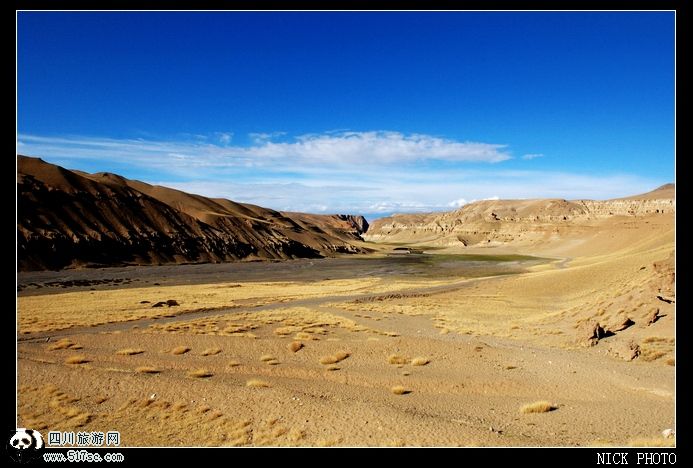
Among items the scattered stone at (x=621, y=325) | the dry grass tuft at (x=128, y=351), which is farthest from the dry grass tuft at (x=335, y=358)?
the scattered stone at (x=621, y=325)

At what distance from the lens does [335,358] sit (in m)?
20.0

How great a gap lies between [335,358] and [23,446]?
41.6ft

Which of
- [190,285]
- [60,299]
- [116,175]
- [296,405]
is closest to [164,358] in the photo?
[296,405]

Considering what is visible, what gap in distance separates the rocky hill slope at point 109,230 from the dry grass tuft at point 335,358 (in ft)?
255

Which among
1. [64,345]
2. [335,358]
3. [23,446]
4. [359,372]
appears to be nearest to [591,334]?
[359,372]

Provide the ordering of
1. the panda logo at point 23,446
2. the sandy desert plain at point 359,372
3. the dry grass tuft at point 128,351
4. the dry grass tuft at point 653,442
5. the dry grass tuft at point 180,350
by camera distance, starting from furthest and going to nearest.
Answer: the dry grass tuft at point 180,350 < the dry grass tuft at point 128,351 < the sandy desert plain at point 359,372 < the dry grass tuft at point 653,442 < the panda logo at point 23,446

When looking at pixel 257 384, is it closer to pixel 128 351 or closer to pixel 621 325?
pixel 128 351

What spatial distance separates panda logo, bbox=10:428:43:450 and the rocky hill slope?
80.5 m

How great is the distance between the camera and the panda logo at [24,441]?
9.72 m

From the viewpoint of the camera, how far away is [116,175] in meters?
163

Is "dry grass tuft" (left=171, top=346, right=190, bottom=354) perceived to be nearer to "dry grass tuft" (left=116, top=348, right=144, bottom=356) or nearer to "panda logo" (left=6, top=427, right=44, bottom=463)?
"dry grass tuft" (left=116, top=348, right=144, bottom=356)

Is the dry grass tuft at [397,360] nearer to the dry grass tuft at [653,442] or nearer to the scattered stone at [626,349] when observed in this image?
the scattered stone at [626,349]
